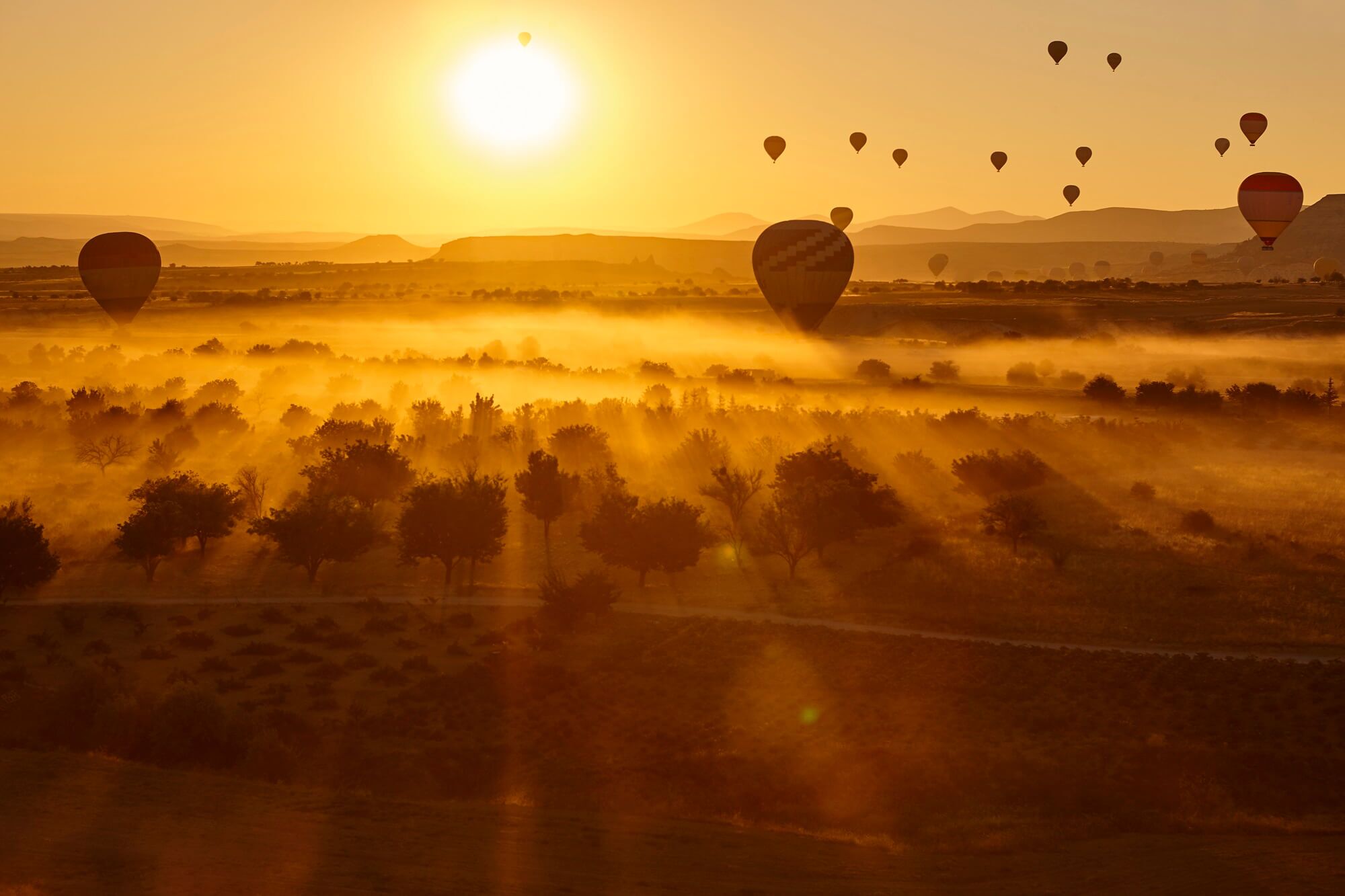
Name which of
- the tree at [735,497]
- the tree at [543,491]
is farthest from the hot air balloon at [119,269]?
the tree at [735,497]

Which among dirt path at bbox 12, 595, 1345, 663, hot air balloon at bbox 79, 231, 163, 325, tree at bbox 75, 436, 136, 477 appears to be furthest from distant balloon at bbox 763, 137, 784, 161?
dirt path at bbox 12, 595, 1345, 663

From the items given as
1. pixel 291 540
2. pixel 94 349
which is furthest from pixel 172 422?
pixel 94 349

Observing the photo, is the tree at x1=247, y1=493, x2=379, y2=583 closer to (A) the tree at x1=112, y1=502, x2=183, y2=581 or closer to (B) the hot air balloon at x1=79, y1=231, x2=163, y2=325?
(A) the tree at x1=112, y1=502, x2=183, y2=581

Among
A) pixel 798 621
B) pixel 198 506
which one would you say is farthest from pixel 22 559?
pixel 798 621

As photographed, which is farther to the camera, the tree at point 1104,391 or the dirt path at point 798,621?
the tree at point 1104,391

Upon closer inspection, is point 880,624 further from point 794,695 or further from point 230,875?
point 230,875

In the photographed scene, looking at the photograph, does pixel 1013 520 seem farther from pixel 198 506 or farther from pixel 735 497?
pixel 198 506

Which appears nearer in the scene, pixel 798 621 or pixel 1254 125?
pixel 798 621

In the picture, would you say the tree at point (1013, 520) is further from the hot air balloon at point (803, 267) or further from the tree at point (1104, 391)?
the hot air balloon at point (803, 267)
